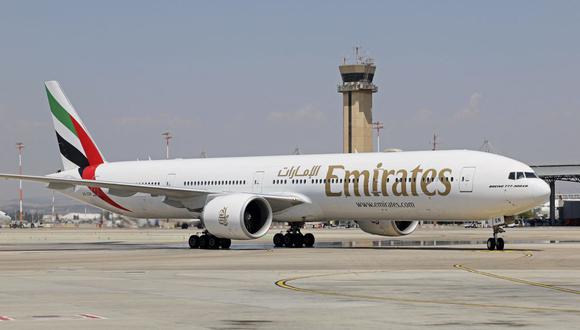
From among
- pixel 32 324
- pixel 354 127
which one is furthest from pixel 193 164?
pixel 354 127

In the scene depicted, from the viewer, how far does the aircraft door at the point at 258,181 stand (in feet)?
155

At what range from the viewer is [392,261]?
105 ft

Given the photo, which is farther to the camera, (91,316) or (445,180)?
(445,180)

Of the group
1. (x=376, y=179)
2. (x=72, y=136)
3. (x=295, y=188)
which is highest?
(x=72, y=136)

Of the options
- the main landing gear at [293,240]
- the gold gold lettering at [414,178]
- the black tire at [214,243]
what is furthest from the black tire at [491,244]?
the black tire at [214,243]

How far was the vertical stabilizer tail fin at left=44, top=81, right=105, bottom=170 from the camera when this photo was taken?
175 ft

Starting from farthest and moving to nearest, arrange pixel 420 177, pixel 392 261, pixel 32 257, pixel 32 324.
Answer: pixel 420 177 < pixel 32 257 < pixel 392 261 < pixel 32 324

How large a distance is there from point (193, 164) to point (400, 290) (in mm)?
30775

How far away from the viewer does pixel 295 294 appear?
1945 centimetres

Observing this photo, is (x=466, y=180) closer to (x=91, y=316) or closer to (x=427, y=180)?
(x=427, y=180)

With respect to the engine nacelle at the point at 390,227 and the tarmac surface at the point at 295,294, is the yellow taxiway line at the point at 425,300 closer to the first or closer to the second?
the tarmac surface at the point at 295,294

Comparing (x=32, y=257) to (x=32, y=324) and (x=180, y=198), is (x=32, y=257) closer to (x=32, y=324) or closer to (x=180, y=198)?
(x=180, y=198)

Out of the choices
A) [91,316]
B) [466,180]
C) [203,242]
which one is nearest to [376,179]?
[466,180]

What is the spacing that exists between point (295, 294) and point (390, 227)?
27.9m
